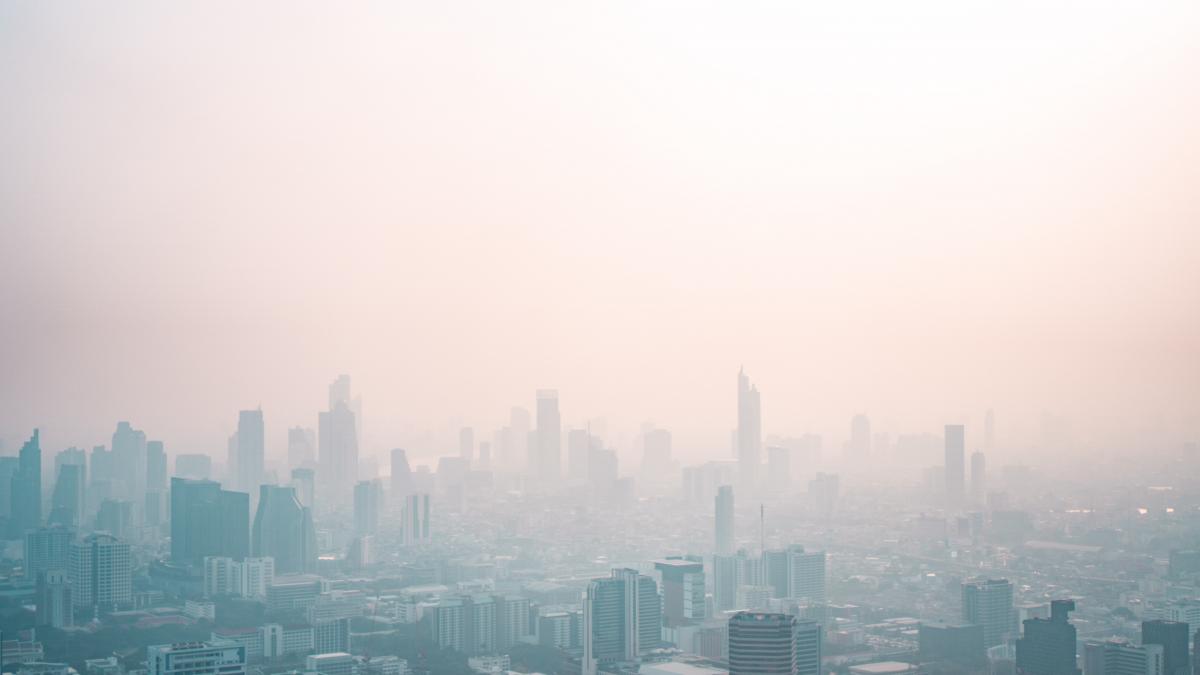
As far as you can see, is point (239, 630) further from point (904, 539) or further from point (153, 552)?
point (904, 539)

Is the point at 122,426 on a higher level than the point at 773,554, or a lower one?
higher

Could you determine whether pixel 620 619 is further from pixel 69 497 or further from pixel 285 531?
pixel 69 497

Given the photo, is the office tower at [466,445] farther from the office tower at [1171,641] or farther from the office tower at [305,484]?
the office tower at [1171,641]

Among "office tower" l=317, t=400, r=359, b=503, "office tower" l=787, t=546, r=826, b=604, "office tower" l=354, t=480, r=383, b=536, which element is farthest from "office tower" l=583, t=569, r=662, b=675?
"office tower" l=317, t=400, r=359, b=503

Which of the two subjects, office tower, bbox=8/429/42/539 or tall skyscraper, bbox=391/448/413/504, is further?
tall skyscraper, bbox=391/448/413/504

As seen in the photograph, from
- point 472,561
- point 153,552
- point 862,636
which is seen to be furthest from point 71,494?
point 862,636

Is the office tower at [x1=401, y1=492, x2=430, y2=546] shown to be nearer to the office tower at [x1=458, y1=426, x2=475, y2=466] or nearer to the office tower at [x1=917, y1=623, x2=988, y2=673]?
the office tower at [x1=458, y1=426, x2=475, y2=466]

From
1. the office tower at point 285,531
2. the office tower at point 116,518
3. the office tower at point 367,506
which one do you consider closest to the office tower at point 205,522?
the office tower at point 285,531
